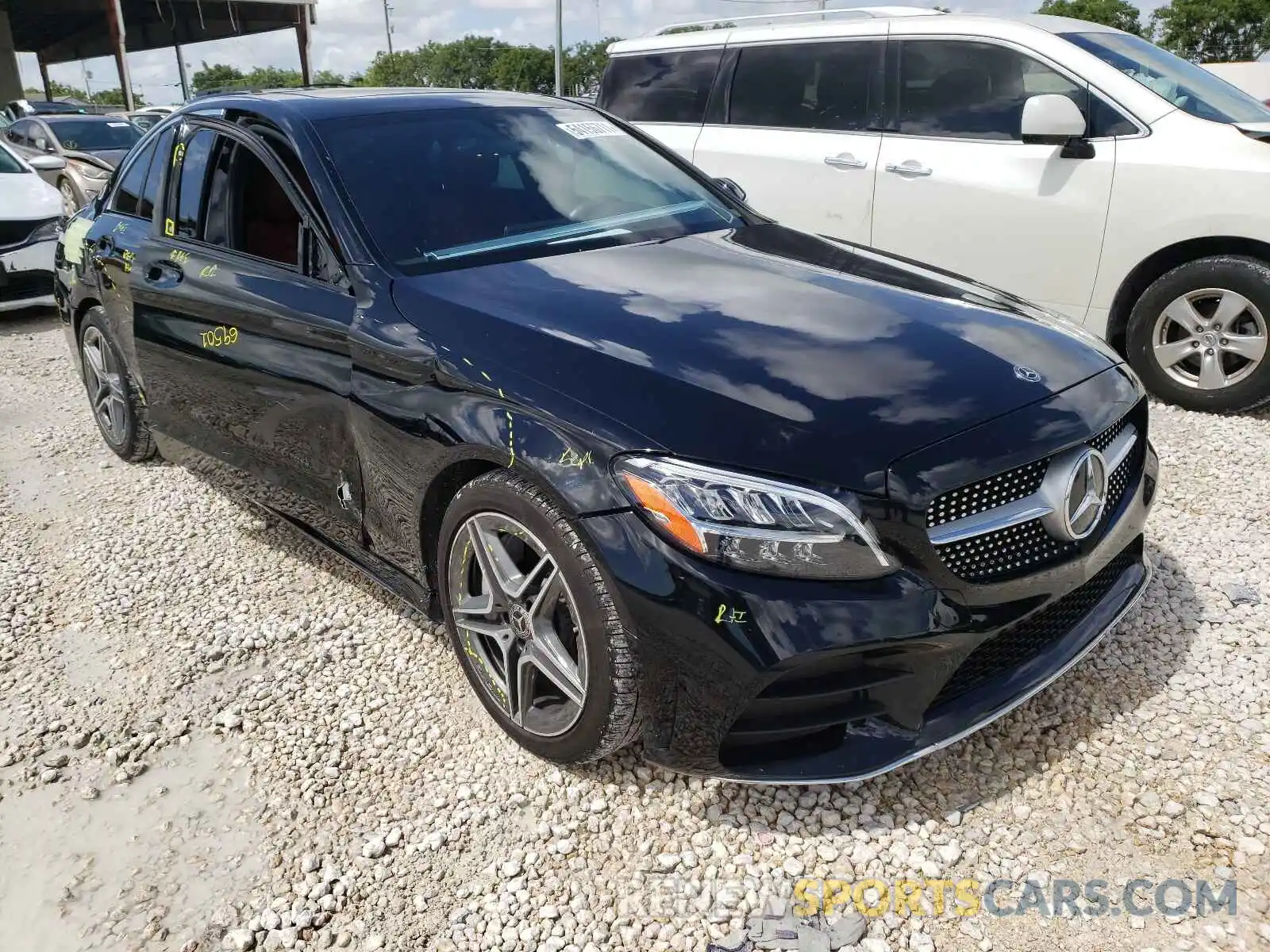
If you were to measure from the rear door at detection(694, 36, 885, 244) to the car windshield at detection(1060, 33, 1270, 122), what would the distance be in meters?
1.12

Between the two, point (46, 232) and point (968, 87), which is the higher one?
point (968, 87)

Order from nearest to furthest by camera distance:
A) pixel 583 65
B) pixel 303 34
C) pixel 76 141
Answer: pixel 76 141 < pixel 303 34 < pixel 583 65

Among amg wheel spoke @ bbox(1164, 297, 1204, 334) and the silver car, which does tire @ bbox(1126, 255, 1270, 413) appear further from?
the silver car

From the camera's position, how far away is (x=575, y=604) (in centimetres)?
224

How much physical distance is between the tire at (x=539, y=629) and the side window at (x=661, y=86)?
4695mm

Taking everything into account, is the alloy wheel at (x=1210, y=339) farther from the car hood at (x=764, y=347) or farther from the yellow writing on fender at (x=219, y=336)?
the yellow writing on fender at (x=219, y=336)

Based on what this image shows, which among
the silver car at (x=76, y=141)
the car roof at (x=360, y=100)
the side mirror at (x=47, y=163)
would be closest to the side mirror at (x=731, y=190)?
the car roof at (x=360, y=100)

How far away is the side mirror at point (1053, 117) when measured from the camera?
189 inches

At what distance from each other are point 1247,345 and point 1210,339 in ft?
0.53

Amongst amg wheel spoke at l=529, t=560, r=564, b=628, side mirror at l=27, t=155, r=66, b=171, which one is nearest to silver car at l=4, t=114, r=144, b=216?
side mirror at l=27, t=155, r=66, b=171

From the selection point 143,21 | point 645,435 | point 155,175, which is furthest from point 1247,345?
point 143,21

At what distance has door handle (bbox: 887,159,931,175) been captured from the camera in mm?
5402

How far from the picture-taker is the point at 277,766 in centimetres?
270

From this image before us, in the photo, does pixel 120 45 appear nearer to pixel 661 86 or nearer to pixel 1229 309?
pixel 661 86
